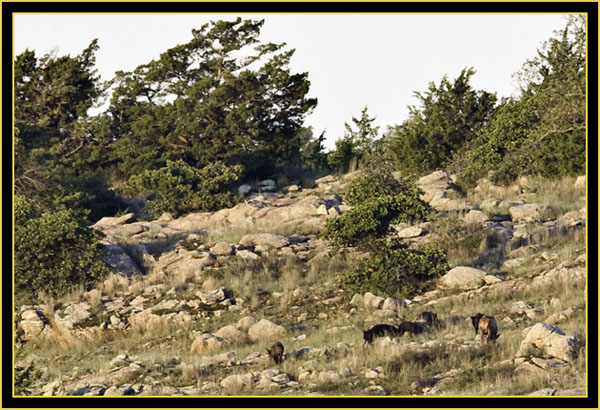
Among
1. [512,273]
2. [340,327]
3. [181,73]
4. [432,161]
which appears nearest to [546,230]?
[512,273]

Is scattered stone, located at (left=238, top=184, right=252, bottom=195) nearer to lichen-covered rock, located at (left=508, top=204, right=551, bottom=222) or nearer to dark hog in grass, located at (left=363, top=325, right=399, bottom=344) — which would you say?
lichen-covered rock, located at (left=508, top=204, right=551, bottom=222)

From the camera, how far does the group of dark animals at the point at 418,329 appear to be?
1373 centimetres

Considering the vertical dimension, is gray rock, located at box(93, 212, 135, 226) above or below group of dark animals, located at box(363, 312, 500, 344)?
above

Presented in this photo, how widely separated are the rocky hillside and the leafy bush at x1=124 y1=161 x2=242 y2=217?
140 cm

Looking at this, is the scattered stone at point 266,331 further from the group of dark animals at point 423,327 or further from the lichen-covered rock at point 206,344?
the group of dark animals at point 423,327

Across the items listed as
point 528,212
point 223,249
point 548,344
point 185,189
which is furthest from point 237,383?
point 185,189

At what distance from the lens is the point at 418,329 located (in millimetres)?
15164

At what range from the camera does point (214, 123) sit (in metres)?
36.8

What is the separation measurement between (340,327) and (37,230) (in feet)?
28.7

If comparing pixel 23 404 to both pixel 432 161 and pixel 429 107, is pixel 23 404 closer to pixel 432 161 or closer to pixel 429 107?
pixel 432 161

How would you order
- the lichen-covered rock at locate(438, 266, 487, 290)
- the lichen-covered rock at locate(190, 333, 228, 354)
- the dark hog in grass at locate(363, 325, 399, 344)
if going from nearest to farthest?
the dark hog in grass at locate(363, 325, 399, 344)
the lichen-covered rock at locate(190, 333, 228, 354)
the lichen-covered rock at locate(438, 266, 487, 290)

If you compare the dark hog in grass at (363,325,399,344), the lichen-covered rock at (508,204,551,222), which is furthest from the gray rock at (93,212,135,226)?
the dark hog in grass at (363,325,399,344)

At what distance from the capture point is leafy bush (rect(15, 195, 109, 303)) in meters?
21.1

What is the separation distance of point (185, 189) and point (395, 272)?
41.2 ft
